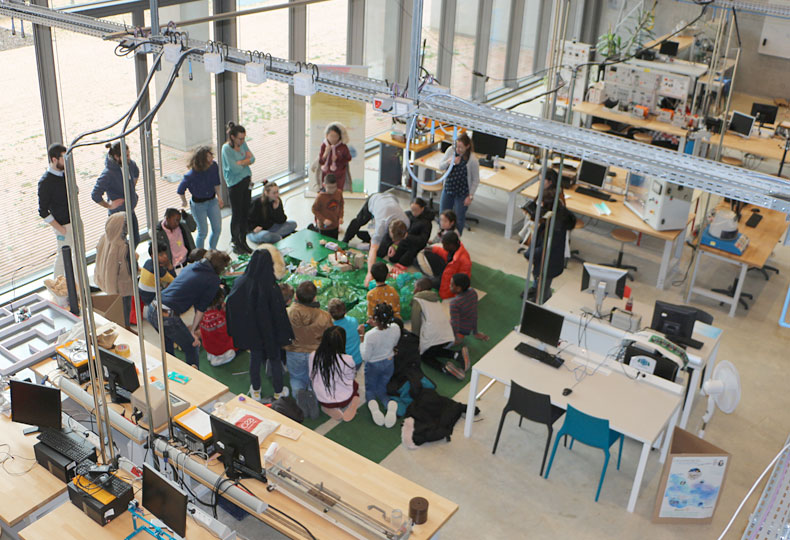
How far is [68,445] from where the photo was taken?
5.08m

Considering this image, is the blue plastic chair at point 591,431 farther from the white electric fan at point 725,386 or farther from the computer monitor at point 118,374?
the computer monitor at point 118,374

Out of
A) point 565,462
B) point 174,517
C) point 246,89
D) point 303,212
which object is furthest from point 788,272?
point 174,517

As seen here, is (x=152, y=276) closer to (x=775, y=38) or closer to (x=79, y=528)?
(x=79, y=528)

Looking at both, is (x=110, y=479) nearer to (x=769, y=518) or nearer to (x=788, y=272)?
(x=769, y=518)

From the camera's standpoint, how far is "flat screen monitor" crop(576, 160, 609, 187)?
9.65 meters

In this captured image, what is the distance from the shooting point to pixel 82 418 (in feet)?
18.6

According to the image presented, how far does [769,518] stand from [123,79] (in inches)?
309

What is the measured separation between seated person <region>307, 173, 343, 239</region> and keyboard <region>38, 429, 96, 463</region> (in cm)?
467

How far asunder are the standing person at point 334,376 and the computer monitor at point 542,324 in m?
1.51

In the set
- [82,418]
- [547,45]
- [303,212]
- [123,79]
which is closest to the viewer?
[82,418]

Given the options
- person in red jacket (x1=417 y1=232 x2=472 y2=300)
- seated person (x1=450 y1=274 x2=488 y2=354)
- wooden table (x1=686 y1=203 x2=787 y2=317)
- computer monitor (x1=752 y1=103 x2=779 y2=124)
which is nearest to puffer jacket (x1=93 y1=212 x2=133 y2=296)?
seated person (x1=450 y1=274 x2=488 y2=354)

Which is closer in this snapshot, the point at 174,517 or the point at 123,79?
the point at 174,517

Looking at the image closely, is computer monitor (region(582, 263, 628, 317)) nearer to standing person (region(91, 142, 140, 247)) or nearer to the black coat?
the black coat

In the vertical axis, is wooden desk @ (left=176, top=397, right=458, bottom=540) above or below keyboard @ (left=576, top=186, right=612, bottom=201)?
below
